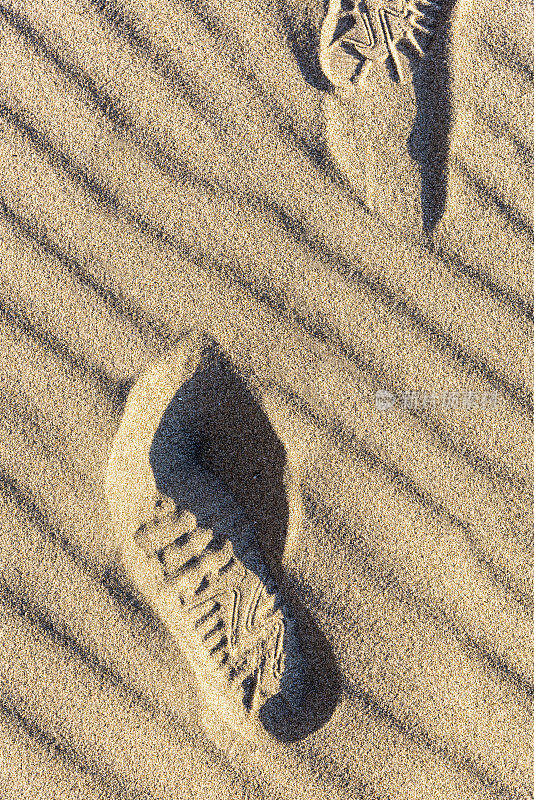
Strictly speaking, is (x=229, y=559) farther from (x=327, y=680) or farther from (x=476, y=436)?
(x=476, y=436)

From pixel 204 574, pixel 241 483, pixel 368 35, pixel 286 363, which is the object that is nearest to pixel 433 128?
pixel 368 35

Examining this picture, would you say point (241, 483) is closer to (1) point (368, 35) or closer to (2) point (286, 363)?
(2) point (286, 363)

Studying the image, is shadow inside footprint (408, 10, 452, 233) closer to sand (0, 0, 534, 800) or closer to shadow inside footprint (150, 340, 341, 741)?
sand (0, 0, 534, 800)

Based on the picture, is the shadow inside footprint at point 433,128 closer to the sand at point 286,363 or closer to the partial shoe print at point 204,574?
the sand at point 286,363

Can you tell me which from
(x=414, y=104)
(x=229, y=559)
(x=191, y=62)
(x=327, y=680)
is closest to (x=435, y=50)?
(x=414, y=104)

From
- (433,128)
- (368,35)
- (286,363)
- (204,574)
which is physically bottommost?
(204,574)

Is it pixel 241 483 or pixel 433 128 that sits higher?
pixel 433 128
